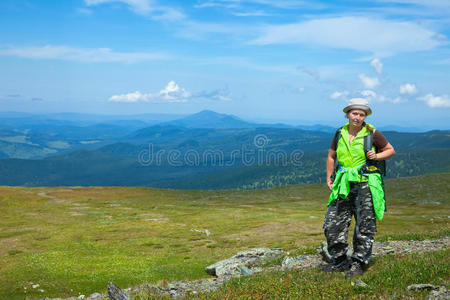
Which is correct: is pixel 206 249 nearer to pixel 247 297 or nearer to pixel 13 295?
pixel 13 295

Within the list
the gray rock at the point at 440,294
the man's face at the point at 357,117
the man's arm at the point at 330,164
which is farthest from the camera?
the man's arm at the point at 330,164

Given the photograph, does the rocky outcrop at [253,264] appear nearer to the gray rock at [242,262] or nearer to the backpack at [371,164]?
the gray rock at [242,262]

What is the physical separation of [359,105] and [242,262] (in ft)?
39.9

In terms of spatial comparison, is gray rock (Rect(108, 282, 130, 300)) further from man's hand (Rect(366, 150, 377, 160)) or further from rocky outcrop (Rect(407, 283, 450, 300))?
man's hand (Rect(366, 150, 377, 160))

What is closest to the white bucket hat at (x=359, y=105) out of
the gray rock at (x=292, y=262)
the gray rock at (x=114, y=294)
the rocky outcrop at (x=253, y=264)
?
the rocky outcrop at (x=253, y=264)

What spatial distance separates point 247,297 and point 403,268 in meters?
5.10

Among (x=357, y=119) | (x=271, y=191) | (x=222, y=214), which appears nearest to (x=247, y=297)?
(x=357, y=119)

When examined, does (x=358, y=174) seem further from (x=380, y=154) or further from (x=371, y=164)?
(x=380, y=154)

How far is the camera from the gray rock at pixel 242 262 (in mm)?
18950

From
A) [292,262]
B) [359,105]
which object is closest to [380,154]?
[359,105]

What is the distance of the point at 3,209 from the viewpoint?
66.6 m

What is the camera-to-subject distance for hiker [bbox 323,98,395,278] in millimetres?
11508

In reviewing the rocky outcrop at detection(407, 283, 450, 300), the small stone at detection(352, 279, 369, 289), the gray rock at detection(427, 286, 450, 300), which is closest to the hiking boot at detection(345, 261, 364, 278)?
the small stone at detection(352, 279, 369, 289)

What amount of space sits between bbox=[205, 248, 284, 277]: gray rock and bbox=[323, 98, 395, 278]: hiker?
6871mm
